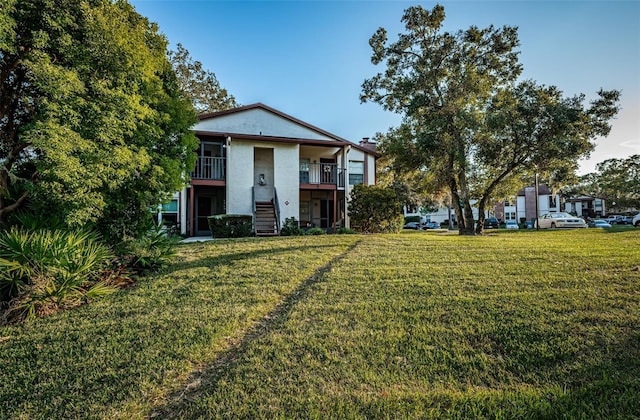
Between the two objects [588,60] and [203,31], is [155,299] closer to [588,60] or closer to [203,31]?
[203,31]

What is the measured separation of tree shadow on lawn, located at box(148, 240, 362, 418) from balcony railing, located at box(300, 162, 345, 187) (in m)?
12.4

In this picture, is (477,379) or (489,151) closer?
(477,379)

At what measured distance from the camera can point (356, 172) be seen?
22281 mm

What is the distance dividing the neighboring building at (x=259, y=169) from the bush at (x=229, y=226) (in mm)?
1531

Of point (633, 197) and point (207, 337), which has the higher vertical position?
point (633, 197)

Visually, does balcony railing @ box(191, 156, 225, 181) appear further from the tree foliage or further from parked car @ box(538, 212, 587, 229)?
the tree foliage

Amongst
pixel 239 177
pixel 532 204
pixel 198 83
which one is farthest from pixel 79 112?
pixel 532 204

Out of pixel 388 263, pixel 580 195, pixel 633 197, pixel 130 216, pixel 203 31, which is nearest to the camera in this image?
pixel 130 216

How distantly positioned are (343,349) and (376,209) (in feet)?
38.7

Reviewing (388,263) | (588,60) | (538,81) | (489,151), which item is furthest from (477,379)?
(538,81)

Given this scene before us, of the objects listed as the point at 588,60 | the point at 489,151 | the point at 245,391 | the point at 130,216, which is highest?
the point at 588,60

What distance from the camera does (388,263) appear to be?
24.2ft

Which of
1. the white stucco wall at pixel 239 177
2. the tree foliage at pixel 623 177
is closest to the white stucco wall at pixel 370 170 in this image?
the white stucco wall at pixel 239 177

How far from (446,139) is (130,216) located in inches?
593
